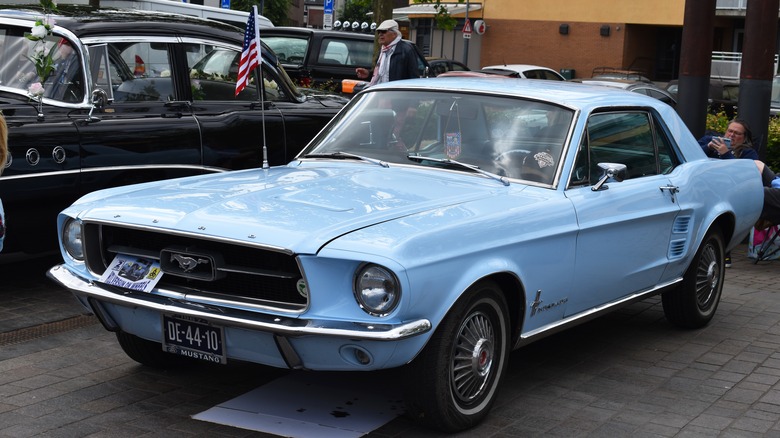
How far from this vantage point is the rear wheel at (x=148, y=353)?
569cm

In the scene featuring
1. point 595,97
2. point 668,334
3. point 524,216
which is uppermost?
point 595,97

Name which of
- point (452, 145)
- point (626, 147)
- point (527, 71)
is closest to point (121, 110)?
point (452, 145)

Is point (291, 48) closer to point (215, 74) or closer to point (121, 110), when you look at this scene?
point (215, 74)

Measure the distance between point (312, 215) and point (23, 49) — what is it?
3.92m

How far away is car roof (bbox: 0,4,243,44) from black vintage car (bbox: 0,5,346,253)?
1cm

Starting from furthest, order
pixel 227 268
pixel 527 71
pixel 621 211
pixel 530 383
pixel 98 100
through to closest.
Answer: pixel 527 71 < pixel 98 100 < pixel 621 211 < pixel 530 383 < pixel 227 268

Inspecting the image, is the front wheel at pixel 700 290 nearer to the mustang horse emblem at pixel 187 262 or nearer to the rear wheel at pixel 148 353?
the rear wheel at pixel 148 353

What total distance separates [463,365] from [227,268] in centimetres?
113

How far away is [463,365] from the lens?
4934 mm

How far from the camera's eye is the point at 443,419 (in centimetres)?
484

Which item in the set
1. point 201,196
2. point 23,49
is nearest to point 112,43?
point 23,49

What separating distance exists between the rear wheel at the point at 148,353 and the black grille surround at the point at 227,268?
63 centimetres

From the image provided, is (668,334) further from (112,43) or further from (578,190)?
(112,43)

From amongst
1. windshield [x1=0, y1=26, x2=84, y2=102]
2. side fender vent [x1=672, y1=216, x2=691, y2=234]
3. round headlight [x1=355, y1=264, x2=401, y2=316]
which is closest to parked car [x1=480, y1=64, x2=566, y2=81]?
windshield [x1=0, y1=26, x2=84, y2=102]
